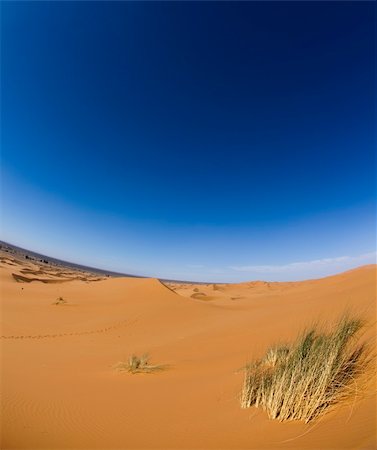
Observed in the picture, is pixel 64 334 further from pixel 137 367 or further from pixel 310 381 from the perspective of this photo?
pixel 310 381

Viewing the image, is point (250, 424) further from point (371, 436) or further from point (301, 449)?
point (371, 436)

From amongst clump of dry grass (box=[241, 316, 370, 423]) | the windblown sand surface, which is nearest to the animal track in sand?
the windblown sand surface

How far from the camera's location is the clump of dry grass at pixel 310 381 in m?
3.45

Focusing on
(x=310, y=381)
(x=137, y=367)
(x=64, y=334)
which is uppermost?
Result: (x=310, y=381)

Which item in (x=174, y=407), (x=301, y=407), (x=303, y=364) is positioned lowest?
(x=174, y=407)

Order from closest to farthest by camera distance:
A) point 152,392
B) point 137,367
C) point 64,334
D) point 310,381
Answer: point 310,381, point 152,392, point 137,367, point 64,334

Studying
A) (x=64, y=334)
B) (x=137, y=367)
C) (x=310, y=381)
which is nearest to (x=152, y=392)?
(x=137, y=367)

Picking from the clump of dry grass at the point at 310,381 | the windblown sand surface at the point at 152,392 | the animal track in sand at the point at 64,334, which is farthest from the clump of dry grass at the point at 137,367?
the animal track in sand at the point at 64,334

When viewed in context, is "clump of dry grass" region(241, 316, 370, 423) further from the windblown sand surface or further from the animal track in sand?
the animal track in sand

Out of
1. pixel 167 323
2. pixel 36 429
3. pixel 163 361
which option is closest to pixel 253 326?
pixel 163 361

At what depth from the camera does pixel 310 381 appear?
3.46m

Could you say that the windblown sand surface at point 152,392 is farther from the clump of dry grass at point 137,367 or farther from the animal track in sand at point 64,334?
the clump of dry grass at point 137,367

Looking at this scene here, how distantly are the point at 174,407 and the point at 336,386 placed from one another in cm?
247

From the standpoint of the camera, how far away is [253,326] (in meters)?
11.4
